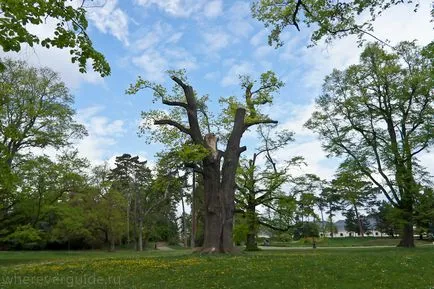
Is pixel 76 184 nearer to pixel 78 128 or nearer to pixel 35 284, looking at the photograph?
pixel 78 128

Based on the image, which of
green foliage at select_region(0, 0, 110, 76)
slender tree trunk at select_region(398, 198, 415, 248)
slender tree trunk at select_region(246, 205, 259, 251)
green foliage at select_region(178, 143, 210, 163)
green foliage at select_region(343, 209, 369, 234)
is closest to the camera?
green foliage at select_region(0, 0, 110, 76)

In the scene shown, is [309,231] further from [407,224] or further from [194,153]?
[194,153]

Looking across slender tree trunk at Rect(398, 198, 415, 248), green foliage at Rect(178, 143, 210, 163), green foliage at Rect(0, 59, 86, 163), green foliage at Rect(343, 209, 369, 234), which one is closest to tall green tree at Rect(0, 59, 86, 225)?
green foliage at Rect(0, 59, 86, 163)

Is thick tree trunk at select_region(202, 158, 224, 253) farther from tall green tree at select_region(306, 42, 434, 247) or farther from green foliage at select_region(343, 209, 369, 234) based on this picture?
green foliage at select_region(343, 209, 369, 234)

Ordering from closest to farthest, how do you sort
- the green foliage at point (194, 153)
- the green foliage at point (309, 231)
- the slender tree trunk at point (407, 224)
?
the green foliage at point (194, 153) → the slender tree trunk at point (407, 224) → the green foliage at point (309, 231)

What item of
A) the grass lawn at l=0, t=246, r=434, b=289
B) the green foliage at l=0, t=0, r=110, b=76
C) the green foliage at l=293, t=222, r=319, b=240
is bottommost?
the grass lawn at l=0, t=246, r=434, b=289

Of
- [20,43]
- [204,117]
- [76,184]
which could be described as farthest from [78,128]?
[20,43]

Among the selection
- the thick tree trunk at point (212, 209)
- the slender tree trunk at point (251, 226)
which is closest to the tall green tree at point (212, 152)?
the thick tree trunk at point (212, 209)

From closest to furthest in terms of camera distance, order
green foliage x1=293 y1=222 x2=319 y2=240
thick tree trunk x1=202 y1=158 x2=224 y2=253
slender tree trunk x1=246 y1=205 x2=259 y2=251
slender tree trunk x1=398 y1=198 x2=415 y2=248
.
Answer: thick tree trunk x1=202 y1=158 x2=224 y2=253, slender tree trunk x1=398 y1=198 x2=415 y2=248, slender tree trunk x1=246 y1=205 x2=259 y2=251, green foliage x1=293 y1=222 x2=319 y2=240

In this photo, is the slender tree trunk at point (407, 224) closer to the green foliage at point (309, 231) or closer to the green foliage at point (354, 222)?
the green foliage at point (309, 231)

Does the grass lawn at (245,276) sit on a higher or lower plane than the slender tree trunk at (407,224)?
lower

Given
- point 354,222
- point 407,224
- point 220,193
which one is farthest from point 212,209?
point 354,222

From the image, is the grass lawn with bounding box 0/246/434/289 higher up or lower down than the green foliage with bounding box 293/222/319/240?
lower down

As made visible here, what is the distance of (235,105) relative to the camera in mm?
28453
